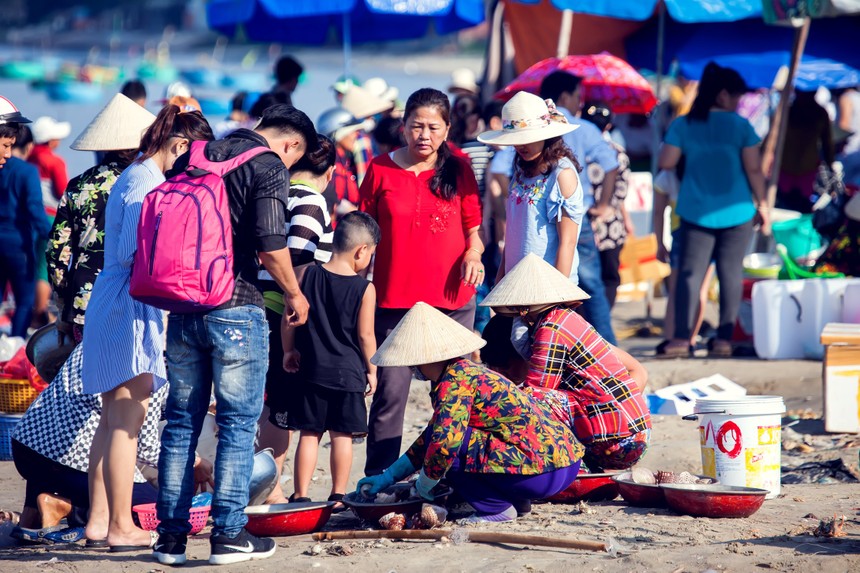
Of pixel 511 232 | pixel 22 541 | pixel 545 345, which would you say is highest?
pixel 511 232

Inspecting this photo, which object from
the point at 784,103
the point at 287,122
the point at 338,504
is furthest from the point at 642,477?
the point at 784,103

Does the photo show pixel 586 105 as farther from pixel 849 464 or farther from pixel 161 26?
pixel 161 26

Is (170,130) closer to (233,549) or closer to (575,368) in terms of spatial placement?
(233,549)

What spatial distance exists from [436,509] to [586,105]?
16.8 ft

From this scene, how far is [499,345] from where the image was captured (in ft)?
19.1

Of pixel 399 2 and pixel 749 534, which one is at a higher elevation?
pixel 399 2

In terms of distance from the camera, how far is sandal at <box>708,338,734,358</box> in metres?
8.95

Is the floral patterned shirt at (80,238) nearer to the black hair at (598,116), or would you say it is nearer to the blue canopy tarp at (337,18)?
the black hair at (598,116)

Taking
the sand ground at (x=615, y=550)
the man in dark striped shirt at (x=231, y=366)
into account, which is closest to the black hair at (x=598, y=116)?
the sand ground at (x=615, y=550)

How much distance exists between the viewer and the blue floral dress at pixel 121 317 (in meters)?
4.69

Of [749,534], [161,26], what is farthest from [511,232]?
[161,26]

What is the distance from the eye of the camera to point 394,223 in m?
5.86

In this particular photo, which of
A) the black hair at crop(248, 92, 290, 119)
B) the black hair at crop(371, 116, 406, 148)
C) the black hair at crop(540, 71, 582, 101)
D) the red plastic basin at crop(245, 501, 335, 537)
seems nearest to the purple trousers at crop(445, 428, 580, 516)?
the red plastic basin at crop(245, 501, 335, 537)

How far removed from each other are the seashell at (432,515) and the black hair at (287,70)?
563 centimetres
